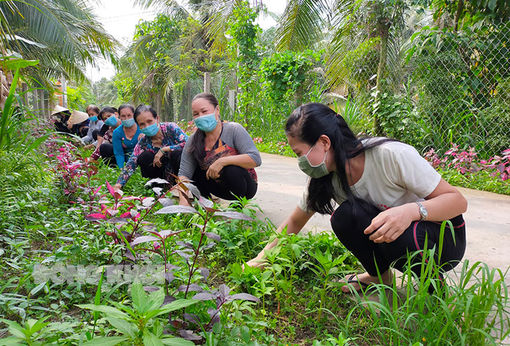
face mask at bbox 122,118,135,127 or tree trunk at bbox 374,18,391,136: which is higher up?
tree trunk at bbox 374,18,391,136

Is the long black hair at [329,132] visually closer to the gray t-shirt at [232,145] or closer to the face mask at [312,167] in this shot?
the face mask at [312,167]

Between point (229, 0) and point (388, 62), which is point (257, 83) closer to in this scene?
point (229, 0)

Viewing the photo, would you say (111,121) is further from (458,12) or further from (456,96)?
(458,12)

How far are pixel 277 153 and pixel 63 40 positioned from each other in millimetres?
5804

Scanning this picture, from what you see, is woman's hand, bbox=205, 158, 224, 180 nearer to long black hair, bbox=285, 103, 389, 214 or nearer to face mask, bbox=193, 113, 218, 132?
face mask, bbox=193, 113, 218, 132

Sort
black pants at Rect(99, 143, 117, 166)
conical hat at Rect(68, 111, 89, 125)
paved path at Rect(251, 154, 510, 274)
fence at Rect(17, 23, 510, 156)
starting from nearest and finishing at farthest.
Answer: paved path at Rect(251, 154, 510, 274) < fence at Rect(17, 23, 510, 156) < black pants at Rect(99, 143, 117, 166) < conical hat at Rect(68, 111, 89, 125)

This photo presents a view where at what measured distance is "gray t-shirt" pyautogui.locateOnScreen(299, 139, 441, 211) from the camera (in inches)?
65.1

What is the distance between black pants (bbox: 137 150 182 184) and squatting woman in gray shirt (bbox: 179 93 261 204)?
0.44 meters

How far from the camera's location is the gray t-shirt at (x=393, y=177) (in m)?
1.65

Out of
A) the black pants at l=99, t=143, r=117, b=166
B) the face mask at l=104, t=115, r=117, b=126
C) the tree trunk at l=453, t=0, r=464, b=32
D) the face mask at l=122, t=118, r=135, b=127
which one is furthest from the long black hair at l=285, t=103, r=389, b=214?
the tree trunk at l=453, t=0, r=464, b=32

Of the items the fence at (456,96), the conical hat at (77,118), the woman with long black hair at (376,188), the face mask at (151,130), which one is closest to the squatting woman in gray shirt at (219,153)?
the face mask at (151,130)

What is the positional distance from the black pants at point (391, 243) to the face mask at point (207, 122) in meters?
1.51

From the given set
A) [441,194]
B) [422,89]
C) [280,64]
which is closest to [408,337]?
[441,194]

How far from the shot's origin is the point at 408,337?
4.64ft
